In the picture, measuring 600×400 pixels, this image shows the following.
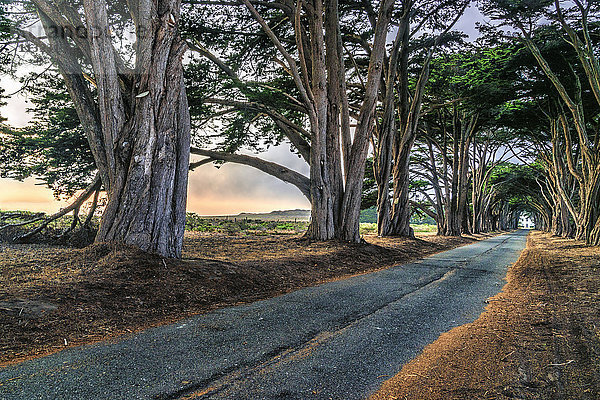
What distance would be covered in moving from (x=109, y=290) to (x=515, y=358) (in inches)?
147

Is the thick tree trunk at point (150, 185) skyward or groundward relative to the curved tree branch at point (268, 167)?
groundward

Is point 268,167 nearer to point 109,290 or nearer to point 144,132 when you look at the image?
point 144,132

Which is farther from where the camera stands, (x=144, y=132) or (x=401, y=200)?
(x=401, y=200)

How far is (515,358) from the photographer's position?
8.86 ft

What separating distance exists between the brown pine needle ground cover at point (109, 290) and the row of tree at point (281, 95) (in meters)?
0.60

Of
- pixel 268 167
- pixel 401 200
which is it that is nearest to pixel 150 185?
pixel 268 167

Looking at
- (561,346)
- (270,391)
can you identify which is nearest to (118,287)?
(270,391)

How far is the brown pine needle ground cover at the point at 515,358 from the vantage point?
2.17m

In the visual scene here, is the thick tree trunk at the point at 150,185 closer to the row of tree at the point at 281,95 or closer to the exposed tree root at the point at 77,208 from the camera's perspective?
the row of tree at the point at 281,95

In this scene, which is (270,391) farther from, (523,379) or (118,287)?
(118,287)

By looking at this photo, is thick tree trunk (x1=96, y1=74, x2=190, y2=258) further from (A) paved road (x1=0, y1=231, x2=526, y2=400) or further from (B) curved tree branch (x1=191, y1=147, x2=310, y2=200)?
(B) curved tree branch (x1=191, y1=147, x2=310, y2=200)

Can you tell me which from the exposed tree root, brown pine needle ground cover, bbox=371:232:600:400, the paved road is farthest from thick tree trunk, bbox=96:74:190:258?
brown pine needle ground cover, bbox=371:232:600:400

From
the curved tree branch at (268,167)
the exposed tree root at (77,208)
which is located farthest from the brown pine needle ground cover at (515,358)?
the exposed tree root at (77,208)

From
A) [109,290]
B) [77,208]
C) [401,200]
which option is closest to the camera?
[109,290]
